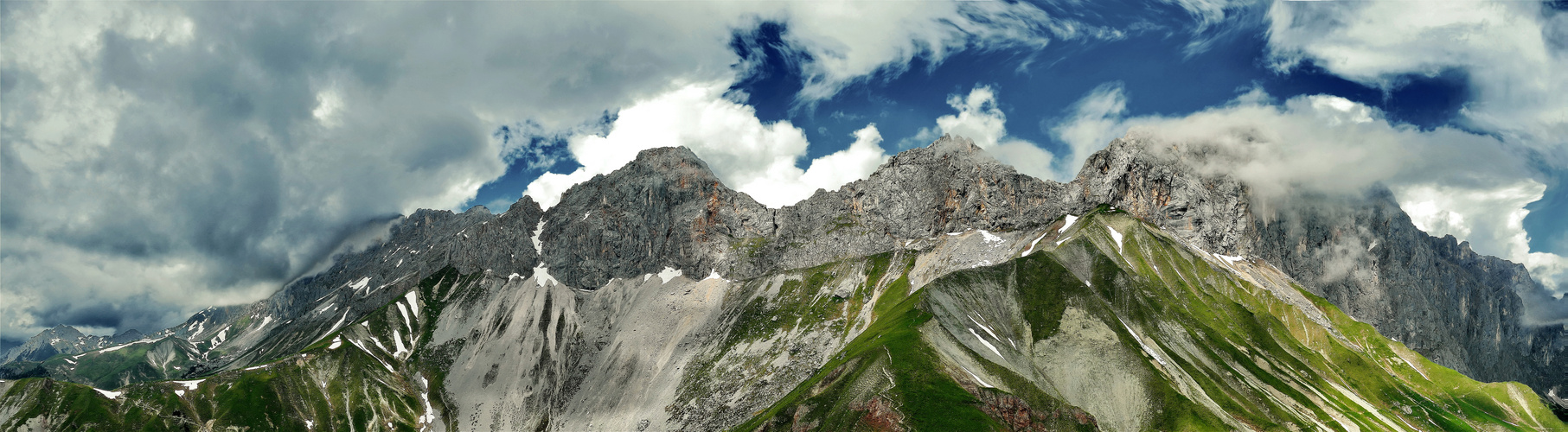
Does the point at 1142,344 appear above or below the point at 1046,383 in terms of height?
above

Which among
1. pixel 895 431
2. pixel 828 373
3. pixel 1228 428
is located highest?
pixel 828 373

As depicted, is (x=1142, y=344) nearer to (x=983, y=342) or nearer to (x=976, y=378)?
(x=983, y=342)

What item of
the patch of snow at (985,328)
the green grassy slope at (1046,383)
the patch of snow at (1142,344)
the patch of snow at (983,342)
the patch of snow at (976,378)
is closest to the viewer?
the green grassy slope at (1046,383)

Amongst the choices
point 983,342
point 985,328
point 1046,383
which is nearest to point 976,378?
point 1046,383

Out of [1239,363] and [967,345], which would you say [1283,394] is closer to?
[1239,363]

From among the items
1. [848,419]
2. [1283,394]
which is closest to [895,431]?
[848,419]

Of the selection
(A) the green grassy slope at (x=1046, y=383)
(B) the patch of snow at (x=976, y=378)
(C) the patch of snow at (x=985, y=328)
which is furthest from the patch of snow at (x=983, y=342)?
(B) the patch of snow at (x=976, y=378)

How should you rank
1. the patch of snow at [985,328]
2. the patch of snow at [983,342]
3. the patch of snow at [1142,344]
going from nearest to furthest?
the patch of snow at [983,342]
the patch of snow at [1142,344]
the patch of snow at [985,328]

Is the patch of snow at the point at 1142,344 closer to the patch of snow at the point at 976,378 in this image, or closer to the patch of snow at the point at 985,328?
the patch of snow at the point at 985,328

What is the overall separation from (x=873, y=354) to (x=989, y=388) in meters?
24.9

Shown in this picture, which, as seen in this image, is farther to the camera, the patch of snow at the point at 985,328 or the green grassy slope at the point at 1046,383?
the patch of snow at the point at 985,328

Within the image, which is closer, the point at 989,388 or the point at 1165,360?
the point at 989,388

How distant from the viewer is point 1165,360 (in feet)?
593

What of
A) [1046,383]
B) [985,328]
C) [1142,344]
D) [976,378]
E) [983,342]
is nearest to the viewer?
[976,378]
